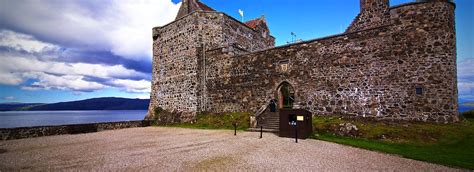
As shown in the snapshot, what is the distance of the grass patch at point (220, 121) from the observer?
17.2 metres

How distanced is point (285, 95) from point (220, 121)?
5.79 meters

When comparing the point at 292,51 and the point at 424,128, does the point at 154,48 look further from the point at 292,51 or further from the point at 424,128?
the point at 424,128

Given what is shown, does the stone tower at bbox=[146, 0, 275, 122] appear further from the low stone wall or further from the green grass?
the green grass

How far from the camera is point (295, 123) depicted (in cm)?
1225

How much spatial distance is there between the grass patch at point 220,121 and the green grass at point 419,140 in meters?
5.88

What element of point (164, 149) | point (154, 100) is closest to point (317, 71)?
point (164, 149)

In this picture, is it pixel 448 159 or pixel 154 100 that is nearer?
pixel 448 159

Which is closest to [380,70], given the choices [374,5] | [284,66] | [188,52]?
[374,5]

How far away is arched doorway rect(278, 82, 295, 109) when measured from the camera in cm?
1712

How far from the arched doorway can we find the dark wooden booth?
14.3 feet

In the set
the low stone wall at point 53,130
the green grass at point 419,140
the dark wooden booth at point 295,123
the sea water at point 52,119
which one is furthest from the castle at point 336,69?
the sea water at point 52,119

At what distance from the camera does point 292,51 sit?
16797 mm

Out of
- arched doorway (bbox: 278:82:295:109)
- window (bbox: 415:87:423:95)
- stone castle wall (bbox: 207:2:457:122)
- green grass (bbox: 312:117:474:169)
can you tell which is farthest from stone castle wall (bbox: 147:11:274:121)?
window (bbox: 415:87:423:95)

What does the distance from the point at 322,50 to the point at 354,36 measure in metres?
2.09
